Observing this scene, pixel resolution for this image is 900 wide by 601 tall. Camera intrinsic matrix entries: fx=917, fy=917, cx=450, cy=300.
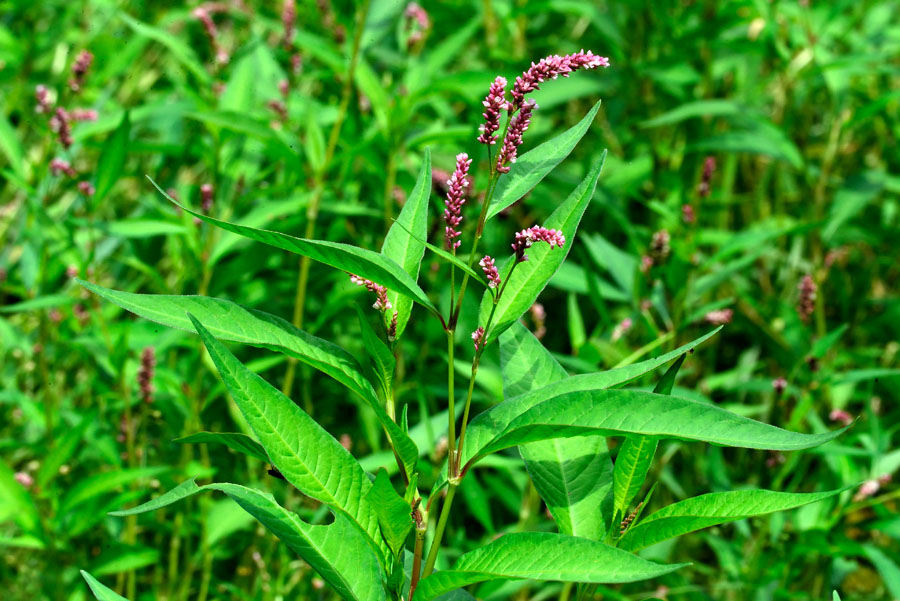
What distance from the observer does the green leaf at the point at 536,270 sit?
→ 80 cm

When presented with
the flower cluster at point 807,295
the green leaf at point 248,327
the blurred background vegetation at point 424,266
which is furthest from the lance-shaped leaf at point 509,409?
the flower cluster at point 807,295

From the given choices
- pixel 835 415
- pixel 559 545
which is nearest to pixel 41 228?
pixel 559 545

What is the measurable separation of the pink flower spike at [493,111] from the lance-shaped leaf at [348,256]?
13cm

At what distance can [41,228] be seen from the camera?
178 centimetres

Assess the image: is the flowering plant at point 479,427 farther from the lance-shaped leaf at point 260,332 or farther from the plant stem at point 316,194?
the plant stem at point 316,194

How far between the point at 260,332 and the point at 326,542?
0.18 meters

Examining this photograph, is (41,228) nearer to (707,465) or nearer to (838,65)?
(707,465)

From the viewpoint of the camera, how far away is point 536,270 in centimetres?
83

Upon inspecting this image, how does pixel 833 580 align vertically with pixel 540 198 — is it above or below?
below

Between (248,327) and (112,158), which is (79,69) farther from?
(248,327)

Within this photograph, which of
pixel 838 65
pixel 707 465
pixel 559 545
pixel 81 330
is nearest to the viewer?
pixel 559 545

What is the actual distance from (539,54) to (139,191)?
1228mm

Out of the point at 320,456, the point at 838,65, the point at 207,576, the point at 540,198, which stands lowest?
the point at 207,576

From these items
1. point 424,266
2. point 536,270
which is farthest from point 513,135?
point 424,266
